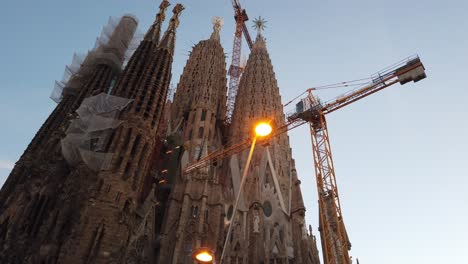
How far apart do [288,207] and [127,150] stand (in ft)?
50.9

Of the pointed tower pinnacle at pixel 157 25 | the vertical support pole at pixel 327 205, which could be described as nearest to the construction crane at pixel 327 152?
the vertical support pole at pixel 327 205

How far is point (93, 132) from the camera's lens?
27359 mm

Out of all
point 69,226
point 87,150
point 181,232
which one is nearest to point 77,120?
point 87,150

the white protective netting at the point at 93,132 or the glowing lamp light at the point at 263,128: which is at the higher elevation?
the white protective netting at the point at 93,132

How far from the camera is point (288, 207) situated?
3450 cm

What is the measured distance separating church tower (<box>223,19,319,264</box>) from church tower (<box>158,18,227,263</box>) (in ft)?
6.38

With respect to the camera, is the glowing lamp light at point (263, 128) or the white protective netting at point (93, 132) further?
the white protective netting at point (93, 132)

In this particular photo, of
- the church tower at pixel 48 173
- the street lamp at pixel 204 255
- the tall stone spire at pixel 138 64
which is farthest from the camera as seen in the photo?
the tall stone spire at pixel 138 64

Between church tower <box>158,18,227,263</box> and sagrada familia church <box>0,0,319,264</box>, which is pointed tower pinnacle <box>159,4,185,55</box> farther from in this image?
church tower <box>158,18,227,263</box>

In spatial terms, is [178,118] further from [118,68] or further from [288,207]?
[288,207]

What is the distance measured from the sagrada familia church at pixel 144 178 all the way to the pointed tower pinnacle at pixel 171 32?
15cm

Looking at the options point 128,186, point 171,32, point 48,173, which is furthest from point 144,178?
point 171,32

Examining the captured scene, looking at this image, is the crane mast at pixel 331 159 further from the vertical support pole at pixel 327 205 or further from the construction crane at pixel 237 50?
the construction crane at pixel 237 50

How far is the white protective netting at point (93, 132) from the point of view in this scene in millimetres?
24930
